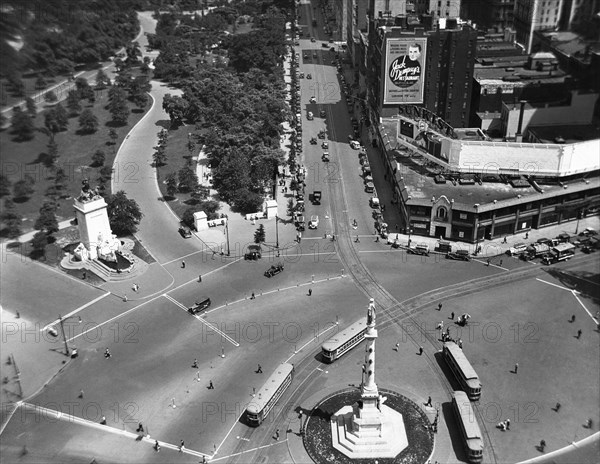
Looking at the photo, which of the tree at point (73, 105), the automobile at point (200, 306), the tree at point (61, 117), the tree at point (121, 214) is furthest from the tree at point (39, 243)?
the tree at point (73, 105)

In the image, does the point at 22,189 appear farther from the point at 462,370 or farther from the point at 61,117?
the point at 462,370

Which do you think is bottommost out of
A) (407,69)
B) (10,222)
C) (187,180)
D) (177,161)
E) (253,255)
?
(253,255)

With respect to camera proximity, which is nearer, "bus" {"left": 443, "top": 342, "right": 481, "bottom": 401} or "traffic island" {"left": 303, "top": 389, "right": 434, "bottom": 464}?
"traffic island" {"left": 303, "top": 389, "right": 434, "bottom": 464}

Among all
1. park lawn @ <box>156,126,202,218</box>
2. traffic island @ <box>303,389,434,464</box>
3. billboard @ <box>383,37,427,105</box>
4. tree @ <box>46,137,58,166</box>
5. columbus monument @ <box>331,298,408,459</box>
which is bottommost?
traffic island @ <box>303,389,434,464</box>

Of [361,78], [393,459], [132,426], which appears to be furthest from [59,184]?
[361,78]

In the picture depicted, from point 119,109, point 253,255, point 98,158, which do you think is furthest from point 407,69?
point 119,109

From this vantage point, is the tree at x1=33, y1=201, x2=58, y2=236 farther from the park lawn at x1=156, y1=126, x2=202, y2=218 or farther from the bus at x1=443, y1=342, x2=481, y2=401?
the bus at x1=443, y1=342, x2=481, y2=401

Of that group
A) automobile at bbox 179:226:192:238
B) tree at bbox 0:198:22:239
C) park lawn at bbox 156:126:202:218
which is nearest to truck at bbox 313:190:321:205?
park lawn at bbox 156:126:202:218
